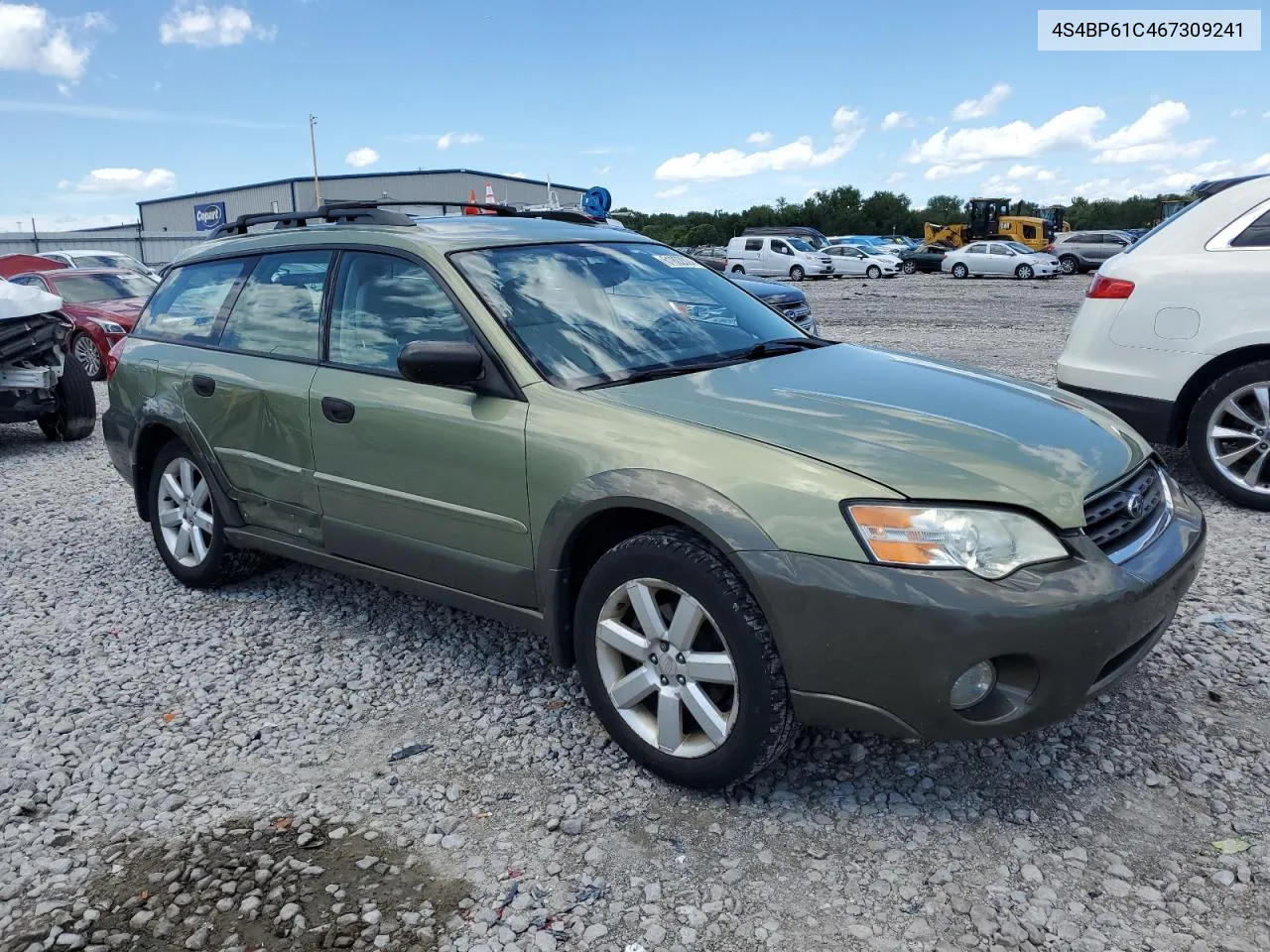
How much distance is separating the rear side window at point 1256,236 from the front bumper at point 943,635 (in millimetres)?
3469

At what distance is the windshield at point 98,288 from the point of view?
12.9 metres

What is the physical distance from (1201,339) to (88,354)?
38.5 ft

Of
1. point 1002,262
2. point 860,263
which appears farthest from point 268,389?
point 860,263

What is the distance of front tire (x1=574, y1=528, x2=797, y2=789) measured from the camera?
2.72 metres

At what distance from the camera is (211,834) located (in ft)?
9.55

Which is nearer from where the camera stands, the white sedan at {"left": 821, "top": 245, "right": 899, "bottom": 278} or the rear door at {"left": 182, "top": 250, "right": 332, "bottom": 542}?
the rear door at {"left": 182, "top": 250, "right": 332, "bottom": 542}

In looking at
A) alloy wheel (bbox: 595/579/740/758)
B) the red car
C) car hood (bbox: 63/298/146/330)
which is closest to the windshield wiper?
alloy wheel (bbox: 595/579/740/758)

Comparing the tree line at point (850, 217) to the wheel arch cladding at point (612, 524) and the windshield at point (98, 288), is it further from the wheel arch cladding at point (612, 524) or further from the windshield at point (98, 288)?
the wheel arch cladding at point (612, 524)

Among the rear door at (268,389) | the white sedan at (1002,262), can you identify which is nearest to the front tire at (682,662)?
the rear door at (268,389)

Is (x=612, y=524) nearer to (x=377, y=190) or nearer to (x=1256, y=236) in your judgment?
(x=1256, y=236)

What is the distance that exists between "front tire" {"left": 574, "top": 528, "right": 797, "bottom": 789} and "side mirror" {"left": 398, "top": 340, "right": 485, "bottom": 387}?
76cm

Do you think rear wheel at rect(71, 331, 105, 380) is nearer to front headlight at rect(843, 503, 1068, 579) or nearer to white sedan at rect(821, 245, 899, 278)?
front headlight at rect(843, 503, 1068, 579)

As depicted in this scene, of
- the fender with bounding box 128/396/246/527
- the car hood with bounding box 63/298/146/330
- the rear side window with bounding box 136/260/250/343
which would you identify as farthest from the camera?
the car hood with bounding box 63/298/146/330

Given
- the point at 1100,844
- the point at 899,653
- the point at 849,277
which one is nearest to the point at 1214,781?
the point at 1100,844
